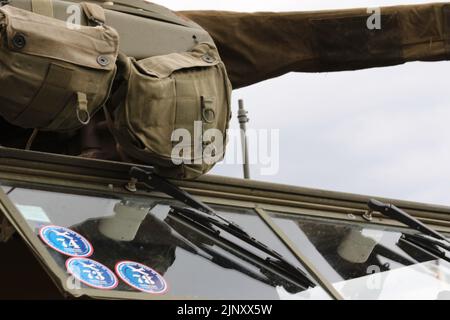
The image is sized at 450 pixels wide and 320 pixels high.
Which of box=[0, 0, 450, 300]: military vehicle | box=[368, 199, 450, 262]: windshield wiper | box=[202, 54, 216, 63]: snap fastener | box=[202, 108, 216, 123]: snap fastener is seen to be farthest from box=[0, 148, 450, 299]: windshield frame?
box=[202, 54, 216, 63]: snap fastener

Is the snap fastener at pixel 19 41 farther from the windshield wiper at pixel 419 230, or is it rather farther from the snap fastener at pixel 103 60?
the windshield wiper at pixel 419 230

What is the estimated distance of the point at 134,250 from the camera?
3217 millimetres

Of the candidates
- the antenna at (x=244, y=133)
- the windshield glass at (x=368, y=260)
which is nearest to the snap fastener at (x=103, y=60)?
the windshield glass at (x=368, y=260)

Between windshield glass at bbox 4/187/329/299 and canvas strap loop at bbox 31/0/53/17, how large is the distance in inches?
22.6

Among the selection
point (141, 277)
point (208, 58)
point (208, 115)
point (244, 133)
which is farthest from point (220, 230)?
point (244, 133)

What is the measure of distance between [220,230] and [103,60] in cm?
64

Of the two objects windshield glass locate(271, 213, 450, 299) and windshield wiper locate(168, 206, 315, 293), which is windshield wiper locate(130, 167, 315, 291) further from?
windshield glass locate(271, 213, 450, 299)

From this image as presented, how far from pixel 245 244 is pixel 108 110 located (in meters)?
0.60

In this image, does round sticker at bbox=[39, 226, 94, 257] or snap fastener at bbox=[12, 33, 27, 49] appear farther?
snap fastener at bbox=[12, 33, 27, 49]

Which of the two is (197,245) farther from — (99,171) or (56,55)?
(56,55)

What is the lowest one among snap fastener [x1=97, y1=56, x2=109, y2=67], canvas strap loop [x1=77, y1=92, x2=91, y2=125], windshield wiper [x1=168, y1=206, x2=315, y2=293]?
windshield wiper [x1=168, y1=206, x2=315, y2=293]

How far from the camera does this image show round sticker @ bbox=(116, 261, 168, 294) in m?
2.99

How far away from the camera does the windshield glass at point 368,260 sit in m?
3.64

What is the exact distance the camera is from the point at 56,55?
10.7 ft
